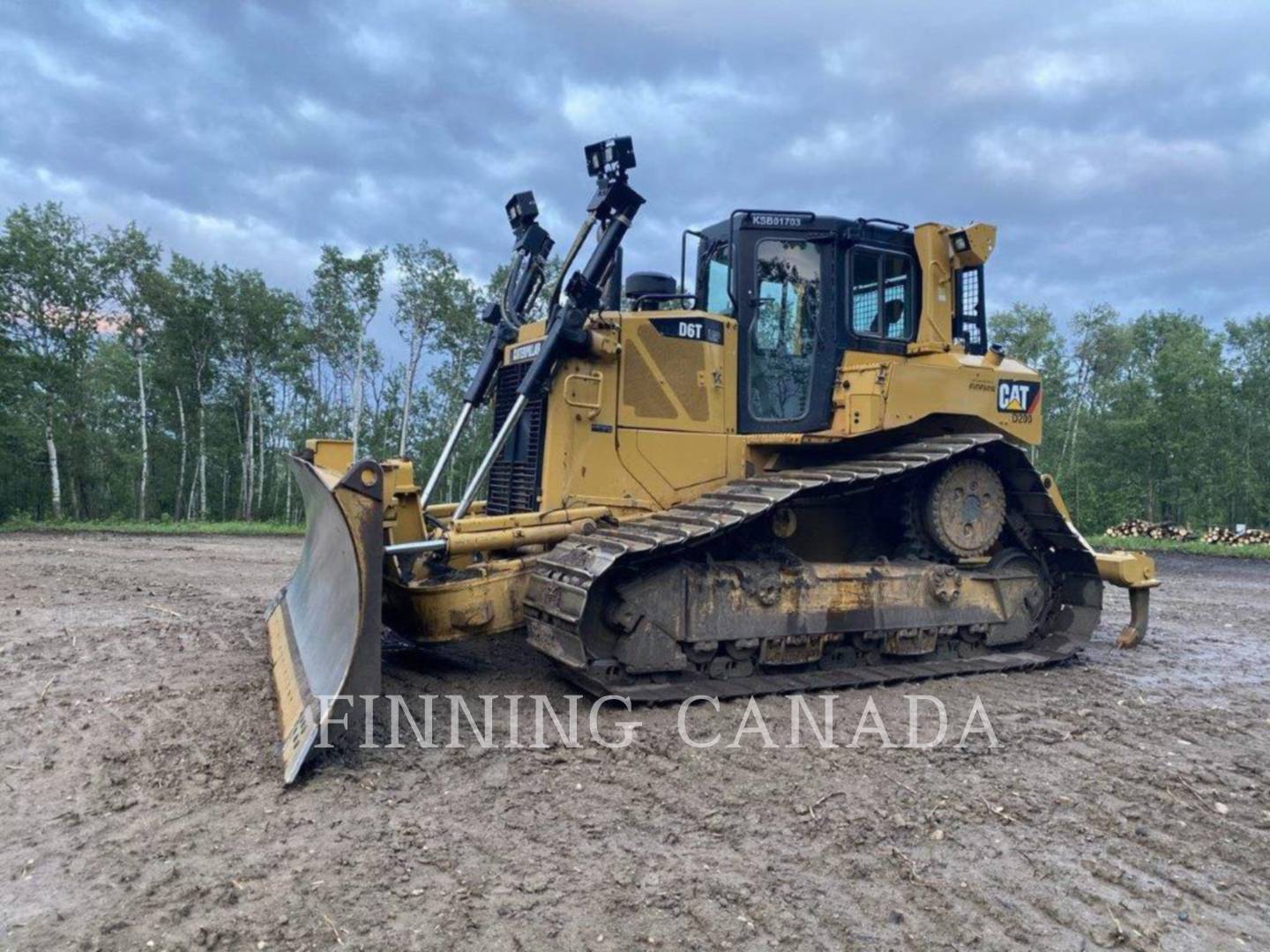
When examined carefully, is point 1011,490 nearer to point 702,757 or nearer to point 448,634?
point 702,757

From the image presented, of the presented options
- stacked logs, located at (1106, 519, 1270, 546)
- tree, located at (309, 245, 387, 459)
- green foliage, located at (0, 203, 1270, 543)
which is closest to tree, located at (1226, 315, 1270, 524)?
green foliage, located at (0, 203, 1270, 543)

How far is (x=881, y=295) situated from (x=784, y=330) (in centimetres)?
97

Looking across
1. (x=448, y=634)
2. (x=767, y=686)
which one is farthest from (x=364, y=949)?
(x=767, y=686)

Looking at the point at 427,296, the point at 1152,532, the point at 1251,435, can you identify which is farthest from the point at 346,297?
the point at 1251,435

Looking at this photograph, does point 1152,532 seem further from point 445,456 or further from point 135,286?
point 135,286

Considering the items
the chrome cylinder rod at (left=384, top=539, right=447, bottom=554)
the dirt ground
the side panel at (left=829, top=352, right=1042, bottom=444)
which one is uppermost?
the side panel at (left=829, top=352, right=1042, bottom=444)

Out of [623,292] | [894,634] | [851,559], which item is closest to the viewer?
[894,634]

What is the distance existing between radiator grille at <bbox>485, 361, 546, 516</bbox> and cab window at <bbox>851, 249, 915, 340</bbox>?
2610 mm

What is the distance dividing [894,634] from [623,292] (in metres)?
3.52

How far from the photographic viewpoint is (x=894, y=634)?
629cm

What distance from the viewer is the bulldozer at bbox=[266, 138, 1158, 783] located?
211 inches

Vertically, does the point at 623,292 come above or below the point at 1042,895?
above

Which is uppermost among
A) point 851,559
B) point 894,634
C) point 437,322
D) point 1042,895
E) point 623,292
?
point 437,322

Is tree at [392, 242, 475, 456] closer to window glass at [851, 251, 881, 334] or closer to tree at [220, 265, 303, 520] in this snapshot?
tree at [220, 265, 303, 520]
